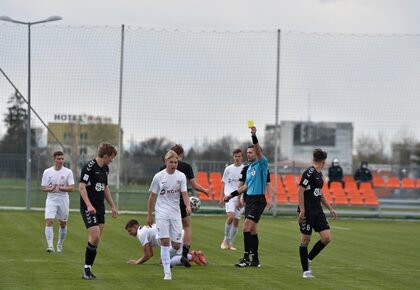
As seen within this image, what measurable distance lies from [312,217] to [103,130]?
61.2 ft

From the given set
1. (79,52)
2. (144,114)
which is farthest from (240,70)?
(79,52)

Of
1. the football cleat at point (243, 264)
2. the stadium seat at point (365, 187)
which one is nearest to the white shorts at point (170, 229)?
the football cleat at point (243, 264)

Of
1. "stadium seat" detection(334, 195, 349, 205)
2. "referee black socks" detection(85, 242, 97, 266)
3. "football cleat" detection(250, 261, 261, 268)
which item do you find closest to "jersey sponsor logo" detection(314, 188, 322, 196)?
"football cleat" detection(250, 261, 261, 268)

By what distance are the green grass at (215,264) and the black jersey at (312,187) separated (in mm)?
1148

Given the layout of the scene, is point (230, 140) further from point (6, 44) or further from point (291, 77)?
point (6, 44)

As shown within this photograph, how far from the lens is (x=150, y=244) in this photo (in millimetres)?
14773

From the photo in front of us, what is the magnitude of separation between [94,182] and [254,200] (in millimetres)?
3614

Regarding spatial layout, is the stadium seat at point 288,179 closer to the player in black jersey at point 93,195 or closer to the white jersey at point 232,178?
the white jersey at point 232,178

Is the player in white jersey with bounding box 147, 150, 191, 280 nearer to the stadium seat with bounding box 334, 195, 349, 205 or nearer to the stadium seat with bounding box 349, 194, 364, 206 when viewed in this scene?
the stadium seat with bounding box 334, 195, 349, 205

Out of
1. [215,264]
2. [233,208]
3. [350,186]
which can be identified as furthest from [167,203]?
[350,186]

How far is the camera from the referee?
50.0 feet

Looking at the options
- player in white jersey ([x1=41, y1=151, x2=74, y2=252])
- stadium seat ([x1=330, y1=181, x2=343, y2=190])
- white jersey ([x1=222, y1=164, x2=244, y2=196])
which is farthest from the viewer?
stadium seat ([x1=330, y1=181, x2=343, y2=190])

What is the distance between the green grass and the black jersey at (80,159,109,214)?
111cm

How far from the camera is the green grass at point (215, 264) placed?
12.5m
